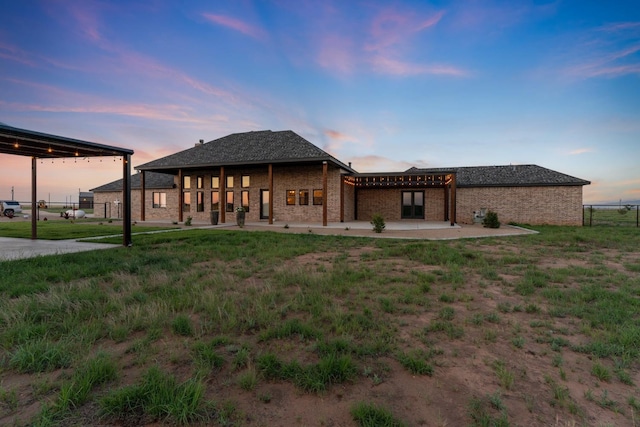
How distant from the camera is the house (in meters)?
21.0

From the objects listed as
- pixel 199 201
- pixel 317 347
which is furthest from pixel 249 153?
pixel 317 347

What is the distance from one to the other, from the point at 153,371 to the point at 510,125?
24255mm

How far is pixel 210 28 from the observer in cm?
1388

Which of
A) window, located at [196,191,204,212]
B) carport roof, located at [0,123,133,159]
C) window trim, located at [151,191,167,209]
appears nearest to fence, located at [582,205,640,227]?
carport roof, located at [0,123,133,159]

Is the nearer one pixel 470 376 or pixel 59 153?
pixel 470 376

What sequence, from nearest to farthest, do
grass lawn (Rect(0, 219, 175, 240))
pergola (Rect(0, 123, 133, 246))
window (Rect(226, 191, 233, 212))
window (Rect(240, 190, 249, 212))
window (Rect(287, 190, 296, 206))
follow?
pergola (Rect(0, 123, 133, 246))
grass lawn (Rect(0, 219, 175, 240))
window (Rect(287, 190, 296, 206))
window (Rect(240, 190, 249, 212))
window (Rect(226, 191, 233, 212))

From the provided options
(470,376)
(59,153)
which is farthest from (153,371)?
(59,153)

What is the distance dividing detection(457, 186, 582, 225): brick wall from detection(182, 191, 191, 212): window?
23716 mm

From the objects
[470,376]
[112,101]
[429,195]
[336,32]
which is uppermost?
[336,32]

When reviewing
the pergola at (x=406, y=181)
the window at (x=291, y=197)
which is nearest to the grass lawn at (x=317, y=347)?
the pergola at (x=406, y=181)

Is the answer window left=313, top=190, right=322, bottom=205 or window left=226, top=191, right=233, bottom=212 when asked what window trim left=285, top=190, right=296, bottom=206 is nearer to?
window left=313, top=190, right=322, bottom=205

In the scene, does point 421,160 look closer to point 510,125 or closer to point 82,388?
point 510,125

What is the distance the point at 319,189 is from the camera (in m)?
21.6

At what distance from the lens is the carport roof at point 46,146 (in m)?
8.06
